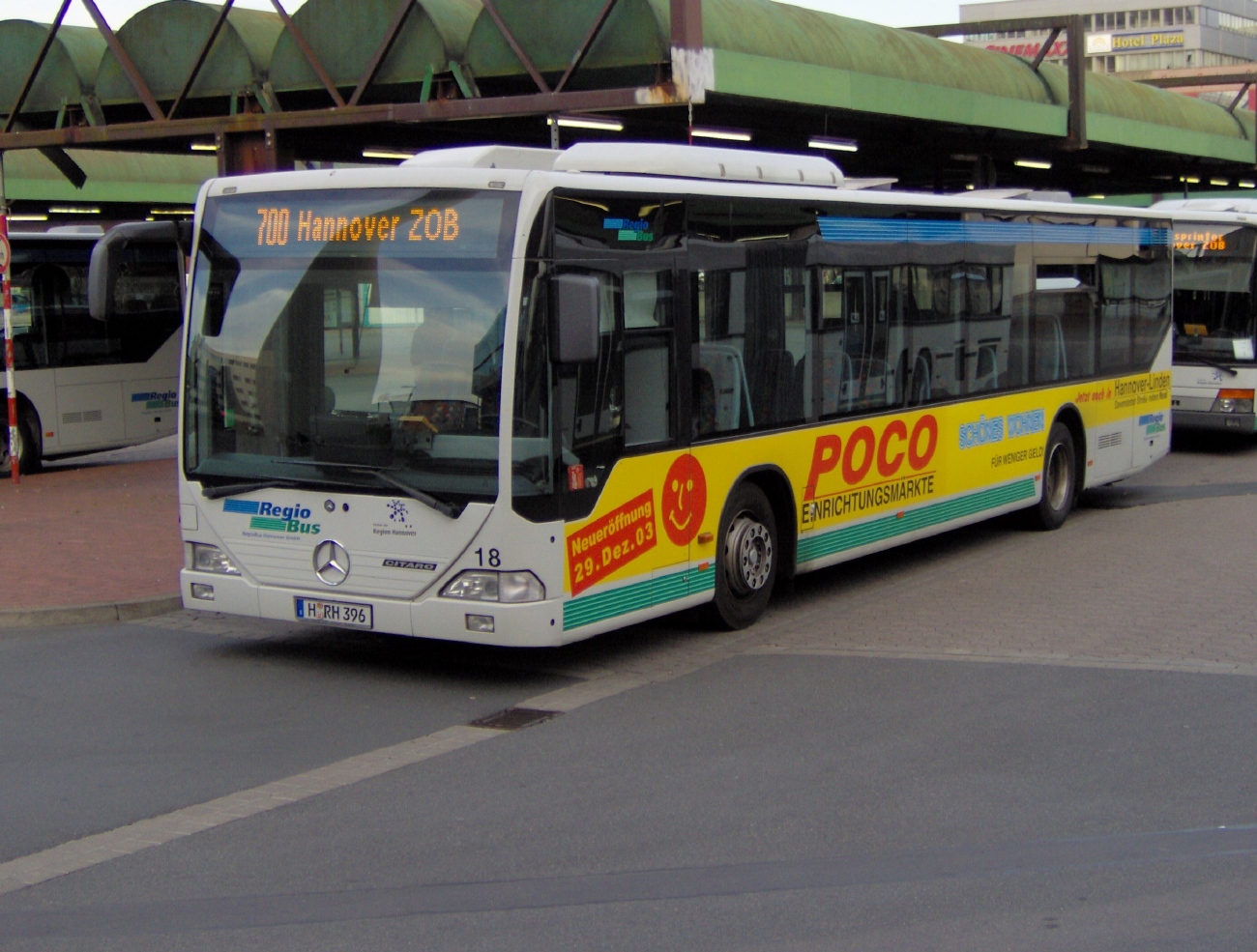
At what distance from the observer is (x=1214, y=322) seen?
2027 centimetres

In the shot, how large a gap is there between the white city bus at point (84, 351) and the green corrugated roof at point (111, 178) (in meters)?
6.62

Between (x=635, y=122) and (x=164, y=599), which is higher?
(x=635, y=122)

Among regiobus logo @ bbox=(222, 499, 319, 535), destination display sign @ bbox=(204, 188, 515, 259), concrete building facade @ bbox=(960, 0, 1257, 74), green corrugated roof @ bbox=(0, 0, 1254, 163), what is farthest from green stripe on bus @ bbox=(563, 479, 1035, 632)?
concrete building facade @ bbox=(960, 0, 1257, 74)

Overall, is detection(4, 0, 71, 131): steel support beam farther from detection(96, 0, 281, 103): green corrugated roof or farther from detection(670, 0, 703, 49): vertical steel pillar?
detection(670, 0, 703, 49): vertical steel pillar

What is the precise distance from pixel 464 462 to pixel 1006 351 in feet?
22.2

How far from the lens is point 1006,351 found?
13.2m

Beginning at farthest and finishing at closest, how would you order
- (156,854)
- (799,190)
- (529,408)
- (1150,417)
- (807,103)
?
1. (807,103)
2. (1150,417)
3. (799,190)
4. (529,408)
5. (156,854)

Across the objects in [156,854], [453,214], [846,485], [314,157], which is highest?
[314,157]

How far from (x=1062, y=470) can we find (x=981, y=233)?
9.29 feet

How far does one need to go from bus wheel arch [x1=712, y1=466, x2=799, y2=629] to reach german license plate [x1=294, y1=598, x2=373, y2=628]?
7.54ft

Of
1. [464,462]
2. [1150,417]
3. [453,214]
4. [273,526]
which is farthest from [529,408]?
[1150,417]

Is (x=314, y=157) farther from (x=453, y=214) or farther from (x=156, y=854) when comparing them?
(x=156, y=854)

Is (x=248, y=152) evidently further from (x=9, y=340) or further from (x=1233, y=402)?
(x=1233, y=402)

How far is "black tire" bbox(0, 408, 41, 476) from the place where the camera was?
1917 centimetres
